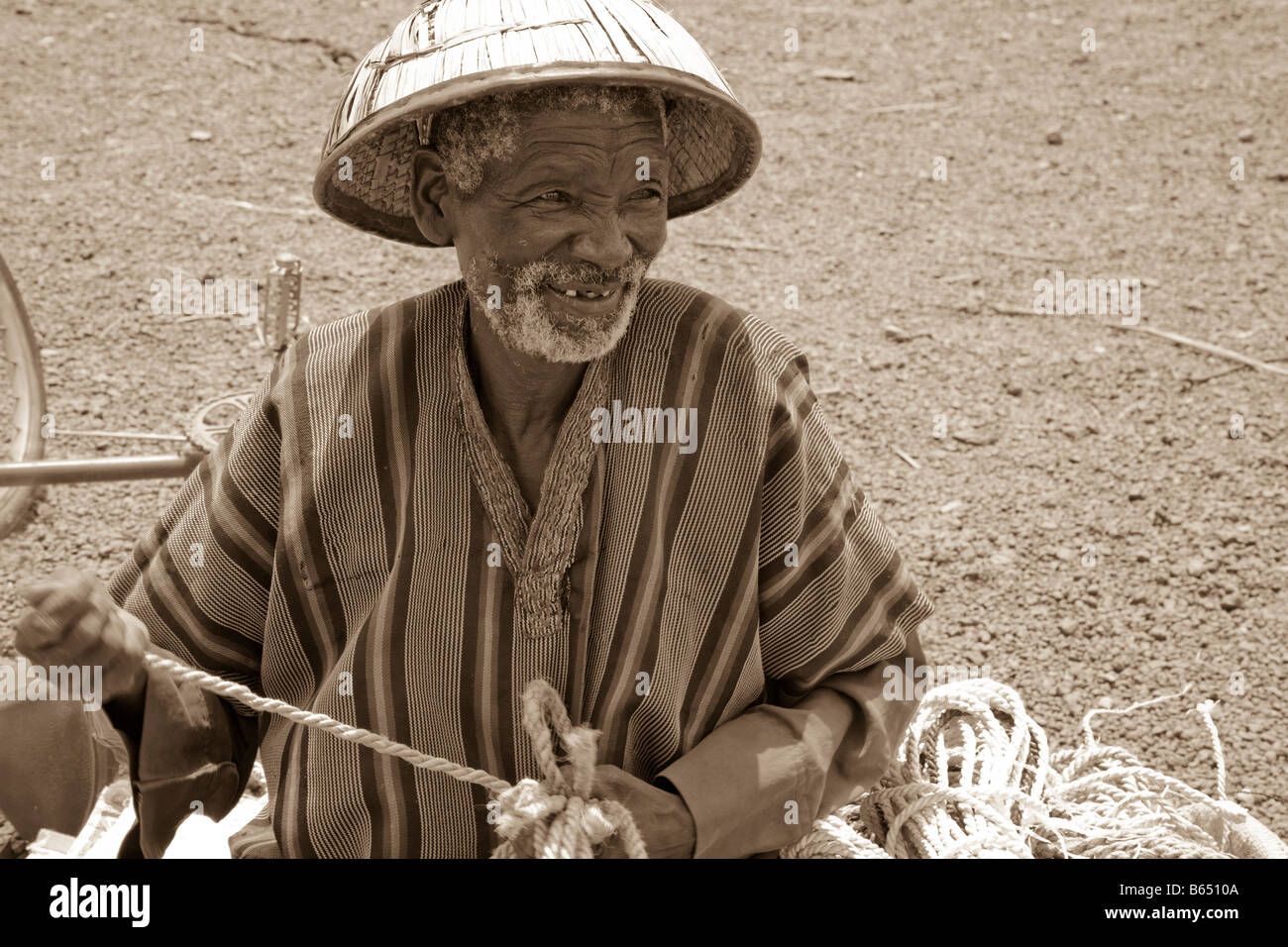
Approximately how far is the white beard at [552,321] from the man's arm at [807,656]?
0.27m

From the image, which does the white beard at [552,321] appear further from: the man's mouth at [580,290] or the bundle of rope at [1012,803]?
the bundle of rope at [1012,803]

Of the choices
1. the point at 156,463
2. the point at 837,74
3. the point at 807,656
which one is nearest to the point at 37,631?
the point at 807,656

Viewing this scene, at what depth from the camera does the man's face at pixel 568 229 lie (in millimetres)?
1658

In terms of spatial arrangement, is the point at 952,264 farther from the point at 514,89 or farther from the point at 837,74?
the point at 514,89

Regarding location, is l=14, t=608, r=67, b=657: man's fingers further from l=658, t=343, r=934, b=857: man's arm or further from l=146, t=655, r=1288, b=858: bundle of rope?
l=658, t=343, r=934, b=857: man's arm

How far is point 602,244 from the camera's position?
5.50 ft

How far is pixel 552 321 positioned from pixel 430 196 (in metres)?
0.28

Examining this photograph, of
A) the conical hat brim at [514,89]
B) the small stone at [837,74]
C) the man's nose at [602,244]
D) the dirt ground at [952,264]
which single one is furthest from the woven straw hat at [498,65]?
the small stone at [837,74]

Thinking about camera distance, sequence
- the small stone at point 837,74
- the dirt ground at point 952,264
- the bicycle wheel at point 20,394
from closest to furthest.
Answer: the dirt ground at point 952,264 < the bicycle wheel at point 20,394 < the small stone at point 837,74

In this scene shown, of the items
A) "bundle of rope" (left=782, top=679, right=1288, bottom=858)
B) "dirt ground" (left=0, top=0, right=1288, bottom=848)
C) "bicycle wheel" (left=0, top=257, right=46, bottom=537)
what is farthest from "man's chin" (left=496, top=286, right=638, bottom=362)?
"bicycle wheel" (left=0, top=257, right=46, bottom=537)

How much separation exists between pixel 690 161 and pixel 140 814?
117 cm

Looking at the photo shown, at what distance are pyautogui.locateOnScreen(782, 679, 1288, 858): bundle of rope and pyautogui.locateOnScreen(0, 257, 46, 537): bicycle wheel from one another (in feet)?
7.26

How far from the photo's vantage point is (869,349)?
411 cm

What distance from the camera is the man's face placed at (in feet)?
5.44
